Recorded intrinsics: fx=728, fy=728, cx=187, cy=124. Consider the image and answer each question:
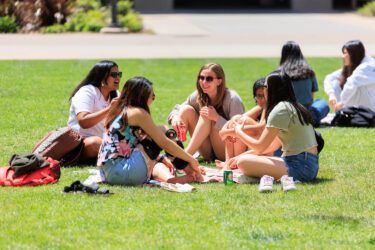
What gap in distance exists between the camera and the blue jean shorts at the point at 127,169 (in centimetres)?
684

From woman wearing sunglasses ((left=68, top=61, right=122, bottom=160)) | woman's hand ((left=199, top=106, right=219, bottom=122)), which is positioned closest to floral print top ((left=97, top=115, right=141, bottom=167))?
woman wearing sunglasses ((left=68, top=61, right=122, bottom=160))

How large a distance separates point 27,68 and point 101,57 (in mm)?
2047

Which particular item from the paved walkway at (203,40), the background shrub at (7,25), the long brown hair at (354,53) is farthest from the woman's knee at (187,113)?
the background shrub at (7,25)

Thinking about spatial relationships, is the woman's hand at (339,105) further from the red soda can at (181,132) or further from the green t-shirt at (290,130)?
the green t-shirt at (290,130)

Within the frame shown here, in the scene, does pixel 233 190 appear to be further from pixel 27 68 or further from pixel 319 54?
pixel 319 54

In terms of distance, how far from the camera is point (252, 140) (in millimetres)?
7090

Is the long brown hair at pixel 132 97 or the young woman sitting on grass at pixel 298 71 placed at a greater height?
the long brown hair at pixel 132 97

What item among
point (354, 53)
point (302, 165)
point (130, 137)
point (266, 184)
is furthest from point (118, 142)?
point (354, 53)

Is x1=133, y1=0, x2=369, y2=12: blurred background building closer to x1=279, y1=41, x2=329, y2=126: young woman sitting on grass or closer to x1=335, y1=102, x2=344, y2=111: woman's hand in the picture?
x1=335, y1=102, x2=344, y2=111: woman's hand

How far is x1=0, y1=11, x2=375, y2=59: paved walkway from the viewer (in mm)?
17594

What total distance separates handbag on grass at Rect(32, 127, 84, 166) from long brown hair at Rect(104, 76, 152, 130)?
856mm

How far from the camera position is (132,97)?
6887 millimetres

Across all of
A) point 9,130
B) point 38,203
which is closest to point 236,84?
point 9,130

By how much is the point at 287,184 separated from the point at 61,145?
2469mm
